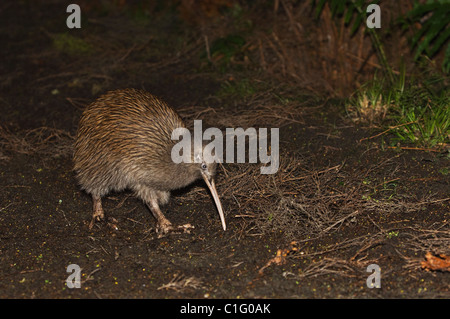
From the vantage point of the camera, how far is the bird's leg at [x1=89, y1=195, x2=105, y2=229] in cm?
474

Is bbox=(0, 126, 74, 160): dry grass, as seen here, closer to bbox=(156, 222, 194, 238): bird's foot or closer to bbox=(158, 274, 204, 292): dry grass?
bbox=(156, 222, 194, 238): bird's foot

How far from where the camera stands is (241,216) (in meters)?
4.52

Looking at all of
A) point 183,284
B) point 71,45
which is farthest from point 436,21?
point 71,45

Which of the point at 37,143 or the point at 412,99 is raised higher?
the point at 412,99

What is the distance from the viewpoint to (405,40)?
672cm

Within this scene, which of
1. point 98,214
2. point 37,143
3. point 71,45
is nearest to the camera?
point 98,214

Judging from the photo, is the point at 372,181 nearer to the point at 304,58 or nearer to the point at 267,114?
the point at 267,114

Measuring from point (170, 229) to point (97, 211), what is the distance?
720 mm

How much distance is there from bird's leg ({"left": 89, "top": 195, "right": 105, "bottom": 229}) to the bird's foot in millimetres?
539

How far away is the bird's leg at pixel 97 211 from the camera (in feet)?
15.6

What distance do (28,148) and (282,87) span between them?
292 centimetres

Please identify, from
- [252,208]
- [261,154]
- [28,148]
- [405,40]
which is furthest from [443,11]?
[28,148]

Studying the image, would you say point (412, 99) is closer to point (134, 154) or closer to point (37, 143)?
point (134, 154)

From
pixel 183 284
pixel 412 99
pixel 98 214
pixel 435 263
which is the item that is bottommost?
pixel 183 284
